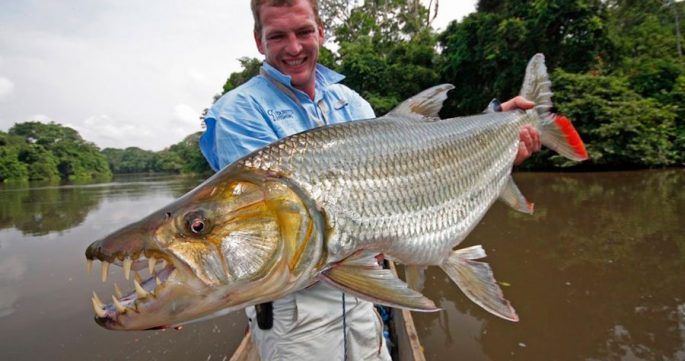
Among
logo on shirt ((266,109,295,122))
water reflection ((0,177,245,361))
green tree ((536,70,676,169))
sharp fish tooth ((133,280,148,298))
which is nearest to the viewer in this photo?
sharp fish tooth ((133,280,148,298))

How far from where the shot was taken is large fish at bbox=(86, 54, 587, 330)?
128 cm

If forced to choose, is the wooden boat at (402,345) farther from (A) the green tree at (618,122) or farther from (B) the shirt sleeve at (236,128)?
(A) the green tree at (618,122)

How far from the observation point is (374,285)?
1473mm

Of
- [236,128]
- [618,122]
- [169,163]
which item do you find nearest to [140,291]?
[236,128]

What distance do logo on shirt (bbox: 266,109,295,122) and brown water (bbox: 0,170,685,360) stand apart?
11.3 ft

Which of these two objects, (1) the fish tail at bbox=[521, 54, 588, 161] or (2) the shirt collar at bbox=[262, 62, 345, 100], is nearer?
(2) the shirt collar at bbox=[262, 62, 345, 100]

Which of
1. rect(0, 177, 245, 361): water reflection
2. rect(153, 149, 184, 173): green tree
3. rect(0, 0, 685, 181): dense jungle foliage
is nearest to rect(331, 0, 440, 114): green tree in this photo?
rect(0, 0, 685, 181): dense jungle foliage

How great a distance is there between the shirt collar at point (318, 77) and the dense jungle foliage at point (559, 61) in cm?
1915

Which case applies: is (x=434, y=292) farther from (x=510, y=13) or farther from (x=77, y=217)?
(x=510, y=13)

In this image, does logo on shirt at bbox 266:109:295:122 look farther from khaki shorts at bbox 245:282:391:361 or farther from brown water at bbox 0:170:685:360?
brown water at bbox 0:170:685:360

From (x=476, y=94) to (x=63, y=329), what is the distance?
2565 centimetres

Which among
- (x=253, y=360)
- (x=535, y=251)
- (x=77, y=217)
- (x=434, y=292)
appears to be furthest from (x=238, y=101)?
(x=77, y=217)

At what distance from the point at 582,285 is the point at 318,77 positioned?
5511 mm

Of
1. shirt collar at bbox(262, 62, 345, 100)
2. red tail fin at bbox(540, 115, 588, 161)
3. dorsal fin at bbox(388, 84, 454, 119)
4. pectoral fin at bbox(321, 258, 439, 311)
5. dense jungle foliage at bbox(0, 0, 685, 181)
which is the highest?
dense jungle foliage at bbox(0, 0, 685, 181)
